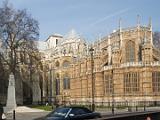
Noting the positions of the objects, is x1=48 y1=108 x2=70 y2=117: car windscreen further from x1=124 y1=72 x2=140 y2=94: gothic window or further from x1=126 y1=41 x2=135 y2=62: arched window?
x1=126 y1=41 x2=135 y2=62: arched window

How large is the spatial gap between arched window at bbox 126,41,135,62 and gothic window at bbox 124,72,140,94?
21.2ft

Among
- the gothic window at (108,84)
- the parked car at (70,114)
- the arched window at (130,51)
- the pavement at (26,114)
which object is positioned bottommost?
the pavement at (26,114)

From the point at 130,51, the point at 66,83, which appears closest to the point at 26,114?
the point at 130,51

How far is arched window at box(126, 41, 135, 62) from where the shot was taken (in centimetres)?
7862

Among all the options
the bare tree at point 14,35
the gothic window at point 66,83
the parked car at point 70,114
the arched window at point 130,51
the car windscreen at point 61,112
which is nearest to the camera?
the parked car at point 70,114

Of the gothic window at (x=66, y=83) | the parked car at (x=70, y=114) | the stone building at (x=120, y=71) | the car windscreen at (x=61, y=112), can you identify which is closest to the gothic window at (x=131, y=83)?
the stone building at (x=120, y=71)

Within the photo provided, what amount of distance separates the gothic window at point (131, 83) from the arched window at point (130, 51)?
646 cm

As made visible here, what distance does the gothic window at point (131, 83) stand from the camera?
71.6m

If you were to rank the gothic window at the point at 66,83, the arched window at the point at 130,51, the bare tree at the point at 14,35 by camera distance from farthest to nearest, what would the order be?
the gothic window at the point at 66,83 < the arched window at the point at 130,51 < the bare tree at the point at 14,35

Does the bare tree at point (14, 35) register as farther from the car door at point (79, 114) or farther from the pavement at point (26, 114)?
the car door at point (79, 114)

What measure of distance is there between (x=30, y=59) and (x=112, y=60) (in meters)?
22.5

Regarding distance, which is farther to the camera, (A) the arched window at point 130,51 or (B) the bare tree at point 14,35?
(A) the arched window at point 130,51

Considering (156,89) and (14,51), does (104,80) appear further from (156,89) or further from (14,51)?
(14,51)

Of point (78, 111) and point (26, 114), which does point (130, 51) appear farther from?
point (78, 111)
